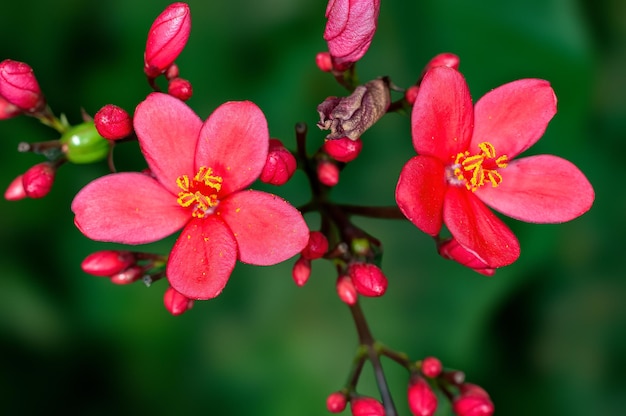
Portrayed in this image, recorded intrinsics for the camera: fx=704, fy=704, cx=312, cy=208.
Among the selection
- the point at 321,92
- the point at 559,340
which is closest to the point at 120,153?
the point at 321,92

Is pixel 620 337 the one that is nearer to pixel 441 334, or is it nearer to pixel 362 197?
pixel 441 334

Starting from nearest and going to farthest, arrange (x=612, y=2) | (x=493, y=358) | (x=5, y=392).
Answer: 1. (x=5, y=392)
2. (x=612, y=2)
3. (x=493, y=358)

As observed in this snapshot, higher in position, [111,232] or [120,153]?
[111,232]

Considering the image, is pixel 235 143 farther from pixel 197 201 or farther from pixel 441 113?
pixel 441 113

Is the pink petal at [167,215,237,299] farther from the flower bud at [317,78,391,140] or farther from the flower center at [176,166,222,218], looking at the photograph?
the flower bud at [317,78,391,140]

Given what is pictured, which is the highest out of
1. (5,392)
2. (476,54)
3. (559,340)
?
(476,54)

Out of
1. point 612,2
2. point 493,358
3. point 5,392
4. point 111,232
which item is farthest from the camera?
point 493,358
